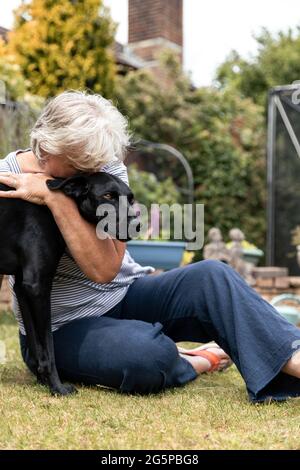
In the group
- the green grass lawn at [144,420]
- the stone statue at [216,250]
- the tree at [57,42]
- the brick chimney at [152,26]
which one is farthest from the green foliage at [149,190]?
the green grass lawn at [144,420]

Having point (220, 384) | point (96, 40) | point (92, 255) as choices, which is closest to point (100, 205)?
point (92, 255)

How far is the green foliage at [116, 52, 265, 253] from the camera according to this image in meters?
10.3

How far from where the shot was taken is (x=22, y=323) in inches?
98.8

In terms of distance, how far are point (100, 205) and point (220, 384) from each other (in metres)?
0.98

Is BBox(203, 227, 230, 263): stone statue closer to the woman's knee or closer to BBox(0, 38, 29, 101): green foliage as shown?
BBox(0, 38, 29, 101): green foliage

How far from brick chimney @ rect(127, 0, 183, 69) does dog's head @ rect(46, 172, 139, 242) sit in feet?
35.1

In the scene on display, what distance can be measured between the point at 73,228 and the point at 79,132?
1.16ft

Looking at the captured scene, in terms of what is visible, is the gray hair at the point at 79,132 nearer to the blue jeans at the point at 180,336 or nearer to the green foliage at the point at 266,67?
the blue jeans at the point at 180,336

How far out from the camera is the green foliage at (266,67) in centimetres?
1552

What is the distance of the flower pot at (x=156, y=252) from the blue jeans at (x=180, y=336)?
Answer: 229 cm

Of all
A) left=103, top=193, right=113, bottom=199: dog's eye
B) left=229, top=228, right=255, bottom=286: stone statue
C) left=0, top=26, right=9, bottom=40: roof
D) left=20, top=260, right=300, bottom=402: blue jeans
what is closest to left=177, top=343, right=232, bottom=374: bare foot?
left=20, top=260, right=300, bottom=402: blue jeans

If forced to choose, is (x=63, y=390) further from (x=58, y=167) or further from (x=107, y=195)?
(x=58, y=167)

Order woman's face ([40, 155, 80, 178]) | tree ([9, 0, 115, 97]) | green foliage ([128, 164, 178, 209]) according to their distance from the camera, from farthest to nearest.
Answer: green foliage ([128, 164, 178, 209])
tree ([9, 0, 115, 97])
woman's face ([40, 155, 80, 178])

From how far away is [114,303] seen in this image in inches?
103
